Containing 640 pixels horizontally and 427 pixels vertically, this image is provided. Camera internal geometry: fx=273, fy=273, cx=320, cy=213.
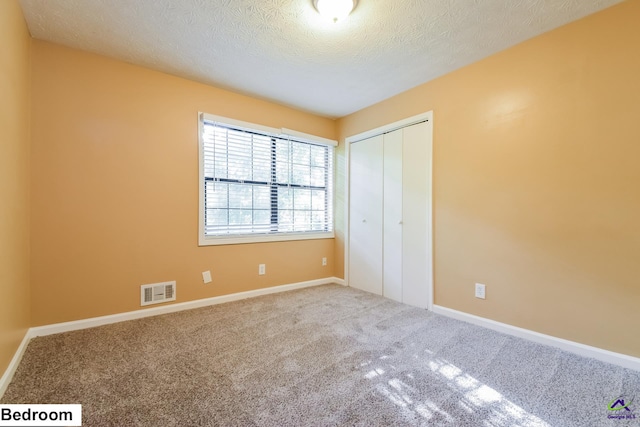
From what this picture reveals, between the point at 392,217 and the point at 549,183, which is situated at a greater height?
the point at 549,183

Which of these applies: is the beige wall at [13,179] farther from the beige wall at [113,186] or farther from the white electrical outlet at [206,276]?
the white electrical outlet at [206,276]

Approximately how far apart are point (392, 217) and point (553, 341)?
70.2 inches

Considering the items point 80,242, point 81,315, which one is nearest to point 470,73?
point 80,242

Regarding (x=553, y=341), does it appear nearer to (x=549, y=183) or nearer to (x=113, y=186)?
(x=549, y=183)

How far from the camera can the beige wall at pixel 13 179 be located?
156 cm

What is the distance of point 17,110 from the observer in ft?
6.09

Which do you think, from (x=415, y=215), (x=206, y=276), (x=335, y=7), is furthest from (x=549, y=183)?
(x=206, y=276)

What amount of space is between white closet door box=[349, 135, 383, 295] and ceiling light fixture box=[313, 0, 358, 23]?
1.74 metres

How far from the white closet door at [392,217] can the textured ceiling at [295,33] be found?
2.47 ft

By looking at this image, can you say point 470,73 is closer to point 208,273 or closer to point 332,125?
point 332,125

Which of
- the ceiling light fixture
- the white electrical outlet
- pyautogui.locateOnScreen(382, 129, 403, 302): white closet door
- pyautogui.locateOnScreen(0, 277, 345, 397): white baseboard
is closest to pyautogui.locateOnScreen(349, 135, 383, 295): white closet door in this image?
pyautogui.locateOnScreen(382, 129, 403, 302): white closet door

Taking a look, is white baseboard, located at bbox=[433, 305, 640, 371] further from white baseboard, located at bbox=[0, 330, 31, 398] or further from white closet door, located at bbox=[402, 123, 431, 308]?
white baseboard, located at bbox=[0, 330, 31, 398]

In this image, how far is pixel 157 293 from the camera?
8.95 feet

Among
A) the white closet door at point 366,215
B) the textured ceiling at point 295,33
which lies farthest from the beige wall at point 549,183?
the white closet door at point 366,215
